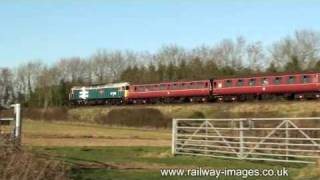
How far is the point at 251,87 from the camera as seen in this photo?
61375 mm

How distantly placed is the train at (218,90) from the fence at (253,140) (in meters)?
30.7

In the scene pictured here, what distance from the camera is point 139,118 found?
68.4 metres

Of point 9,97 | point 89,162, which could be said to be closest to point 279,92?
point 89,162

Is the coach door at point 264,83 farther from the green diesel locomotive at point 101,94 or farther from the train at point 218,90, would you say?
the green diesel locomotive at point 101,94

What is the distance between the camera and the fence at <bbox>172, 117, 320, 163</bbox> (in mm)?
19453

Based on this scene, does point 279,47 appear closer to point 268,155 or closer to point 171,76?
point 171,76

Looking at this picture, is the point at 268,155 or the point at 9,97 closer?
the point at 268,155

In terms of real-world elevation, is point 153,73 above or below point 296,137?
above

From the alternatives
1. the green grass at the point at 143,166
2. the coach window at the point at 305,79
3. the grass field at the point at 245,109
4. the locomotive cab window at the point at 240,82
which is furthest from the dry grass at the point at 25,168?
the locomotive cab window at the point at 240,82

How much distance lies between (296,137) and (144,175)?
24.7ft

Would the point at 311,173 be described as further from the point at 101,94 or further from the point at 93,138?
the point at 101,94

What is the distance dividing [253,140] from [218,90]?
44.9 metres

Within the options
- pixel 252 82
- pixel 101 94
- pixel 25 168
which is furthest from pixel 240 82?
pixel 25 168

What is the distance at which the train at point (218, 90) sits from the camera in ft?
182
